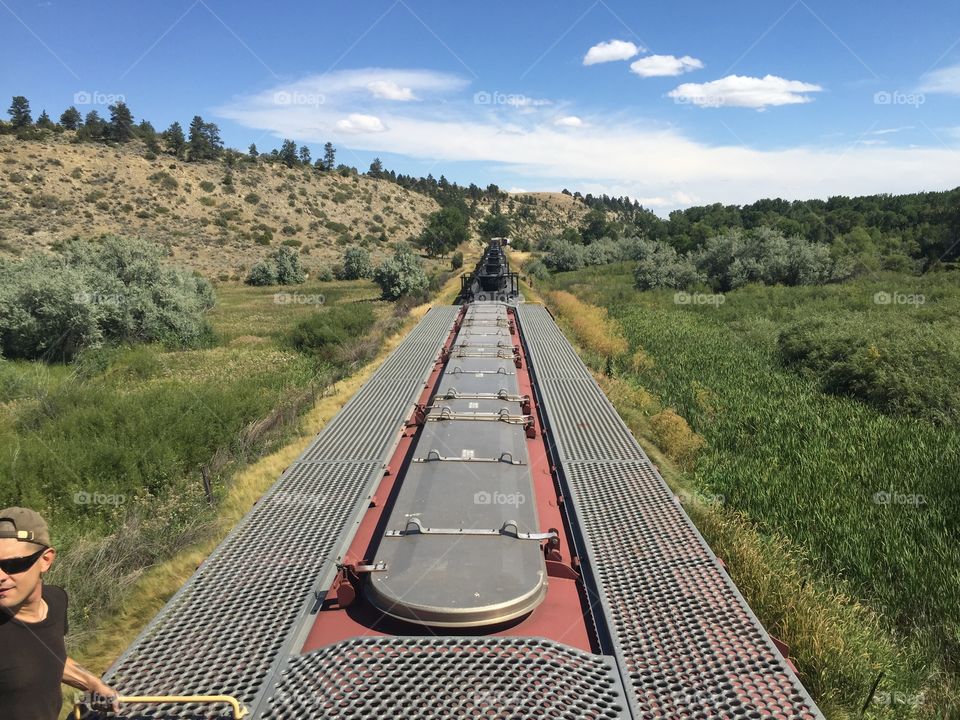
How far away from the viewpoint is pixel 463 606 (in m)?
2.57

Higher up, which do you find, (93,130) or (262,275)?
(93,130)

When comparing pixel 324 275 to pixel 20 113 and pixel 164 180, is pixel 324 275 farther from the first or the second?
pixel 20 113

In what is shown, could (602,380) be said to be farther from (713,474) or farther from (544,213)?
(544,213)

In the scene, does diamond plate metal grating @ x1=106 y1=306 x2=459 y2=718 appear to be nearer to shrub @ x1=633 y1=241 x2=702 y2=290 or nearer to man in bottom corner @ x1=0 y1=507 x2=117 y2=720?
man in bottom corner @ x1=0 y1=507 x2=117 y2=720

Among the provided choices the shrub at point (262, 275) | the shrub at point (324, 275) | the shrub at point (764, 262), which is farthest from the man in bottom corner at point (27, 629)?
the shrub at point (324, 275)

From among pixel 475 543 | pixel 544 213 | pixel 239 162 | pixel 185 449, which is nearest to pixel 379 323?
pixel 185 449

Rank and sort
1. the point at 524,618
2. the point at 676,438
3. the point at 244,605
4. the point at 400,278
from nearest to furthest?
the point at 524,618, the point at 244,605, the point at 676,438, the point at 400,278

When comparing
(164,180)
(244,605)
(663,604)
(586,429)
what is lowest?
(244,605)

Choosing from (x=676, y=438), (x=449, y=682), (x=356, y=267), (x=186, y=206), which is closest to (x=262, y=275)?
(x=356, y=267)

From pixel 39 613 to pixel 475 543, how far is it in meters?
2.02

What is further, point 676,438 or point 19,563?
point 676,438

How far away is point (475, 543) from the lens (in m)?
3.00

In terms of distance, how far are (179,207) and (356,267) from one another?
21165 millimetres

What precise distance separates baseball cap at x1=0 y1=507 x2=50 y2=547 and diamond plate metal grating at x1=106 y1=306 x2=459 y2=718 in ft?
3.33
